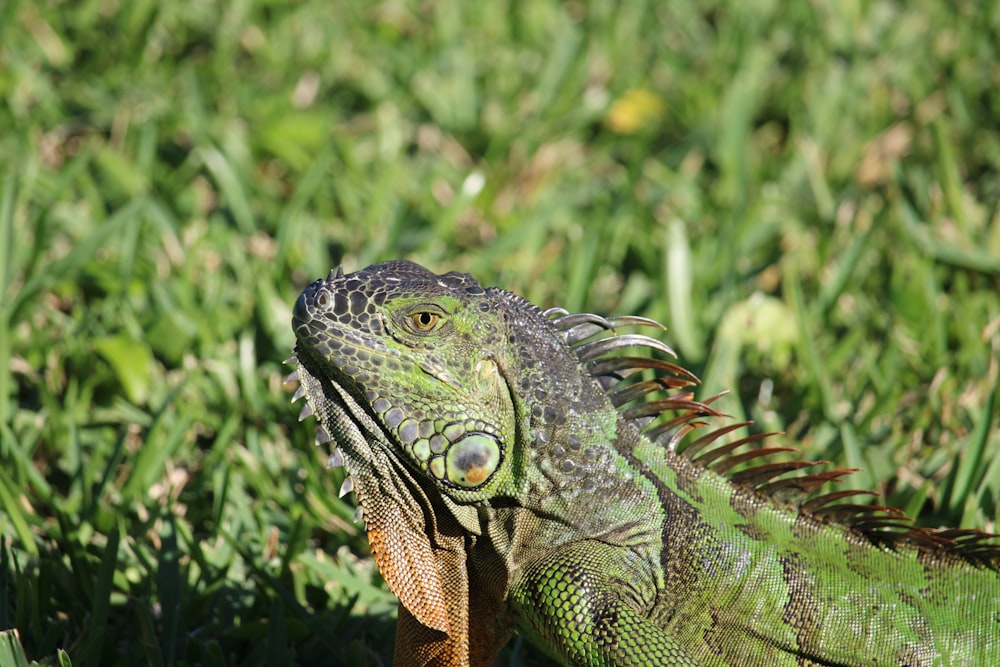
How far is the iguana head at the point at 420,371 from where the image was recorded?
2582mm

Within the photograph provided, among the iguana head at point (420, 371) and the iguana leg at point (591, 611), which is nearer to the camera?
the iguana leg at point (591, 611)

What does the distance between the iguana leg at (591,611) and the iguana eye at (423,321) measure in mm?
628

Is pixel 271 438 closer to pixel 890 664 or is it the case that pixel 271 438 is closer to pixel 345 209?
pixel 345 209

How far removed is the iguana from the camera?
2590 millimetres

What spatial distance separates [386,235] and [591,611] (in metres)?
2.97

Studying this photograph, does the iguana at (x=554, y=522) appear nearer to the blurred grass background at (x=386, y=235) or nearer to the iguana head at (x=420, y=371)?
the iguana head at (x=420, y=371)

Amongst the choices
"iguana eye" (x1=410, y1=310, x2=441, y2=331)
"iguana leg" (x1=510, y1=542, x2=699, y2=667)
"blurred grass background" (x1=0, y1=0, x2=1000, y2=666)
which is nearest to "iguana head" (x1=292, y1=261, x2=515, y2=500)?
"iguana eye" (x1=410, y1=310, x2=441, y2=331)

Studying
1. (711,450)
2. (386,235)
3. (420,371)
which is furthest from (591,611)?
(386,235)

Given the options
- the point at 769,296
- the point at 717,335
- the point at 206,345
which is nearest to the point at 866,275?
the point at 769,296

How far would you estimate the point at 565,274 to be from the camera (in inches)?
200

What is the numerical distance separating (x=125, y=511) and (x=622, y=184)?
3.16 m

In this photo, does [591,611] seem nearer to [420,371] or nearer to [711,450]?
[711,450]

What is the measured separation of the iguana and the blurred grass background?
622 millimetres

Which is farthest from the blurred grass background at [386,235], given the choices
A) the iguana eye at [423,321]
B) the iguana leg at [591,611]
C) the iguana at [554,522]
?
the iguana eye at [423,321]
